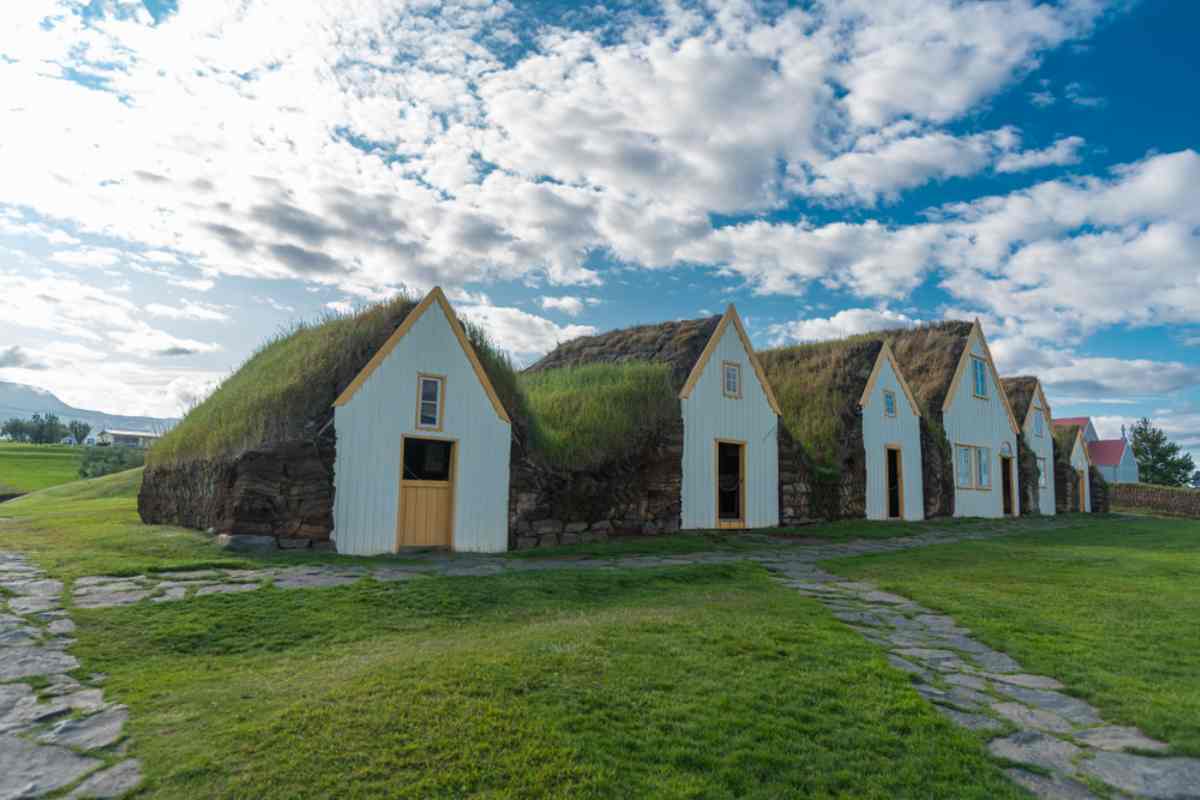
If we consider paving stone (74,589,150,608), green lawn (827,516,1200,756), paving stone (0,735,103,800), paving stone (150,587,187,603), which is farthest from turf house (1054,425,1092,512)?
paving stone (0,735,103,800)

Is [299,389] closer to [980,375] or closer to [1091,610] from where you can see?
[1091,610]

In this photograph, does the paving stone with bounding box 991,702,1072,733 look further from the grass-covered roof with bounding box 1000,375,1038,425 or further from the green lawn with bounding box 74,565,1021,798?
the grass-covered roof with bounding box 1000,375,1038,425

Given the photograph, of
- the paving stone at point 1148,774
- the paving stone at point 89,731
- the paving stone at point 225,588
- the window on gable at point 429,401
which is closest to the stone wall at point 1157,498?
the window on gable at point 429,401

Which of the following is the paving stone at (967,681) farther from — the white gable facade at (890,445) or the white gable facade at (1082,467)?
the white gable facade at (1082,467)

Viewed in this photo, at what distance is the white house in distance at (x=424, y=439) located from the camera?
50.2 ft

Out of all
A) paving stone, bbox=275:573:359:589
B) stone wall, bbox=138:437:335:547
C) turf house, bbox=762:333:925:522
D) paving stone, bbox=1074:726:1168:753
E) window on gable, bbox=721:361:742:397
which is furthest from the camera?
turf house, bbox=762:333:925:522

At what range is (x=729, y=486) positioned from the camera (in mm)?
23688

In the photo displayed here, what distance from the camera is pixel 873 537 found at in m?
22.0

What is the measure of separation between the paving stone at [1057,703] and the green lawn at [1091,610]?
0.13 meters

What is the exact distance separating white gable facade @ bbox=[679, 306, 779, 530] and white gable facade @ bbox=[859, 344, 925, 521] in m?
5.18

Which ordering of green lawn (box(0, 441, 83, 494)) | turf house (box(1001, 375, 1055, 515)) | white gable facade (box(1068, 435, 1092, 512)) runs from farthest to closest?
green lawn (box(0, 441, 83, 494)) < white gable facade (box(1068, 435, 1092, 512)) < turf house (box(1001, 375, 1055, 515))

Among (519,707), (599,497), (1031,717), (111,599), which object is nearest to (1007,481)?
(599,497)

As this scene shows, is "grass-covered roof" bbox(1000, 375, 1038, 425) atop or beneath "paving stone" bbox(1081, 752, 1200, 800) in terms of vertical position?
atop

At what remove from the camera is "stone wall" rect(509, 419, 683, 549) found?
1739cm
